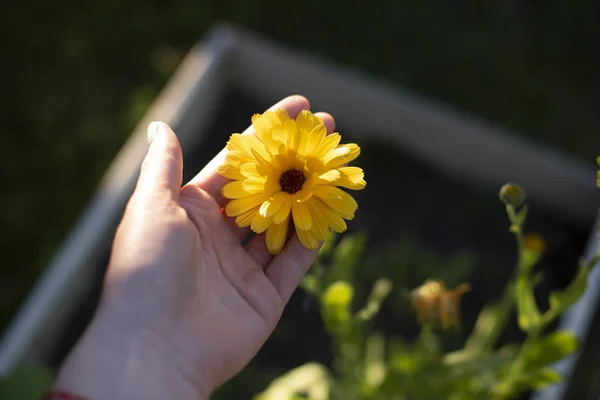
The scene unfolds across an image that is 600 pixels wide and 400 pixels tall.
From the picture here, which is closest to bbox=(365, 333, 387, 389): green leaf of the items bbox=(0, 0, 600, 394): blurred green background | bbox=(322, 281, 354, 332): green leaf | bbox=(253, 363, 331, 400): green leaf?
bbox=(253, 363, 331, 400): green leaf

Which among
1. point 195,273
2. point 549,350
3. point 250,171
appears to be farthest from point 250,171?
point 549,350

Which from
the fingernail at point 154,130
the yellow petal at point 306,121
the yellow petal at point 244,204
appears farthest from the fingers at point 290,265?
the fingernail at point 154,130

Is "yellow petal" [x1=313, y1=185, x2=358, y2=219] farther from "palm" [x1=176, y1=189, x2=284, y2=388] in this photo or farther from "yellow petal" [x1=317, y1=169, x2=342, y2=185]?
"palm" [x1=176, y1=189, x2=284, y2=388]

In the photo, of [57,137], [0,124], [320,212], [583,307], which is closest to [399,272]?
[583,307]

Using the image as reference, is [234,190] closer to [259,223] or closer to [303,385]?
[259,223]

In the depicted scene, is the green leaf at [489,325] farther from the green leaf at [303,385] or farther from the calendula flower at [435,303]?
the green leaf at [303,385]

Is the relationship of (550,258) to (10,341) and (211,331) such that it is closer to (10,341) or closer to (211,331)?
(211,331)

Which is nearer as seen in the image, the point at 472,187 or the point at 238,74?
the point at 472,187
